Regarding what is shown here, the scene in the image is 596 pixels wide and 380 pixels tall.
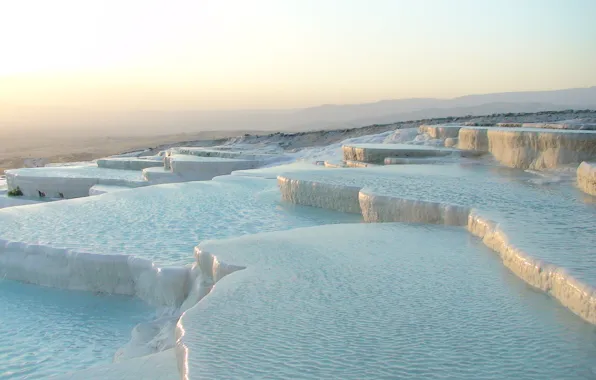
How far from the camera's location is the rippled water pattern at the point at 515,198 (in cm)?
306

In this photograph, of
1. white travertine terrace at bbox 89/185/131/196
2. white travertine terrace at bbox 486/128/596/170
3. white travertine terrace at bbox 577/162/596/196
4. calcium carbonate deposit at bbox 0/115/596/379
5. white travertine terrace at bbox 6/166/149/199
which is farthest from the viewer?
white travertine terrace at bbox 6/166/149/199

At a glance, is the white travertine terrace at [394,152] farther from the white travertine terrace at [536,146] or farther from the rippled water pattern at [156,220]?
the rippled water pattern at [156,220]

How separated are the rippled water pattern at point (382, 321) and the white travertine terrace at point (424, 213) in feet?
0.22

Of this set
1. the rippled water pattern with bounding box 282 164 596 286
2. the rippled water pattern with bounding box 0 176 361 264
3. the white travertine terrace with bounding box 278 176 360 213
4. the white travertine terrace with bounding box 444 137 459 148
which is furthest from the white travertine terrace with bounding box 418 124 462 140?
the white travertine terrace with bounding box 278 176 360 213

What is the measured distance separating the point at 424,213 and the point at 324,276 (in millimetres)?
1623

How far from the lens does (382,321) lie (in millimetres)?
2430

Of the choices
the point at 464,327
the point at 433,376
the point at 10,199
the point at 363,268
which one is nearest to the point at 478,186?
the point at 363,268

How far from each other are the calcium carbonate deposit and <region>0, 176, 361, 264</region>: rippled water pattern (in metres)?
0.03

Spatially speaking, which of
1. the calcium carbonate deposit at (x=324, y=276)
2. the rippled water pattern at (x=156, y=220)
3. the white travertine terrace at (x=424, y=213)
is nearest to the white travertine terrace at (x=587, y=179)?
the calcium carbonate deposit at (x=324, y=276)

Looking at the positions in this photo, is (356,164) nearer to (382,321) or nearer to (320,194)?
(320,194)

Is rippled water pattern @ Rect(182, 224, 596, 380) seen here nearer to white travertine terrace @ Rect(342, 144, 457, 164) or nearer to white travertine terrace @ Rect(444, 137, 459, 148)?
white travertine terrace @ Rect(342, 144, 457, 164)

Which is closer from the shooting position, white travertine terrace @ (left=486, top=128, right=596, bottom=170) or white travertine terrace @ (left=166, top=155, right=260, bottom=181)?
white travertine terrace @ (left=486, top=128, right=596, bottom=170)

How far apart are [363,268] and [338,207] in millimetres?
2645

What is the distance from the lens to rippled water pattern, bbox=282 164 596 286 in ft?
10.0
